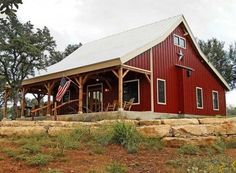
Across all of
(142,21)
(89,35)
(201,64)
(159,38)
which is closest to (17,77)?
(159,38)

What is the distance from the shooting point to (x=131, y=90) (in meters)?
19.5

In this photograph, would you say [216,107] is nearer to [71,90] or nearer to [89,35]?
[71,90]

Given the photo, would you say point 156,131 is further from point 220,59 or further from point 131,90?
point 220,59

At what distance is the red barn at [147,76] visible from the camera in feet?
58.4

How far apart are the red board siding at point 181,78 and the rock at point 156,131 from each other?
8601 millimetres

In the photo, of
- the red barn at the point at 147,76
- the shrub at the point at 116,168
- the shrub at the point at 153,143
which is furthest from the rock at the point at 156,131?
the red barn at the point at 147,76

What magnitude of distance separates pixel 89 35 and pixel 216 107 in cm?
2188

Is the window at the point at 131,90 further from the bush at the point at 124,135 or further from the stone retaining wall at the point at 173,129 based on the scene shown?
the bush at the point at 124,135

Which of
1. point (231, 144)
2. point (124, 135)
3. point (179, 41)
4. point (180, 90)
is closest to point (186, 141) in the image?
point (231, 144)

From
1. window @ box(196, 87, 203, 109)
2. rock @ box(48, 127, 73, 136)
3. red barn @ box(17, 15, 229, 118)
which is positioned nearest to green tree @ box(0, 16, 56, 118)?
red barn @ box(17, 15, 229, 118)

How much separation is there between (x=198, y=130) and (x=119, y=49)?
9621 mm

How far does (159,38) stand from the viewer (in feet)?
63.9

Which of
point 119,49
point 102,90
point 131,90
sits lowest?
point 131,90

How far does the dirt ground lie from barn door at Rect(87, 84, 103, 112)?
12.2m
